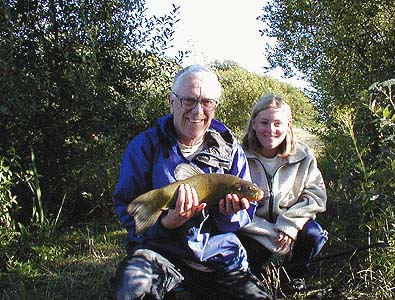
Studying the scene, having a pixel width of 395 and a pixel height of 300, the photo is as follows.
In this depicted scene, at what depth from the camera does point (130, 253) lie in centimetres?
298

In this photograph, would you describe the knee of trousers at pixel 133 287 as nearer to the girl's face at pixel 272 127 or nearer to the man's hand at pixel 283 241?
the man's hand at pixel 283 241

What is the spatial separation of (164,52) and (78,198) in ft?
5.15

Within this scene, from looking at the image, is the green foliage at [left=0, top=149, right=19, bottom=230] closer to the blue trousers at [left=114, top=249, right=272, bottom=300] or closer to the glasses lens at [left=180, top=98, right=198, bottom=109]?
the blue trousers at [left=114, top=249, right=272, bottom=300]

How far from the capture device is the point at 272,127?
3.48 metres

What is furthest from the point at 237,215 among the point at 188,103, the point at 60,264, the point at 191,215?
the point at 60,264

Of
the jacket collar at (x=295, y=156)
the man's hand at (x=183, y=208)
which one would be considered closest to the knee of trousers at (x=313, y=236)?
the jacket collar at (x=295, y=156)

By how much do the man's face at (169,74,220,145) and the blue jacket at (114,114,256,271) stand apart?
0.10 metres

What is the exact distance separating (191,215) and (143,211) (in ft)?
0.82

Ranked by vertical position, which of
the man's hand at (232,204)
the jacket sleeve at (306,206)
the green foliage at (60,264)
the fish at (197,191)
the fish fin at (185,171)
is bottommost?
the green foliage at (60,264)

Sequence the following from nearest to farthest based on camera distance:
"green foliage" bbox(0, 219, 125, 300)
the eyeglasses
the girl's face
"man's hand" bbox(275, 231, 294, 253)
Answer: the eyeglasses
"man's hand" bbox(275, 231, 294, 253)
the girl's face
"green foliage" bbox(0, 219, 125, 300)

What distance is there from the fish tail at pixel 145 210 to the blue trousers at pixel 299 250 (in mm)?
970

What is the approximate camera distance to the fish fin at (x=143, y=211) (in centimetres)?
270

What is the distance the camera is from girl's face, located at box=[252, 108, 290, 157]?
11.4ft

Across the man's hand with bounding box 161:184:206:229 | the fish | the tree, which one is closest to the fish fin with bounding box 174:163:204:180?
the fish
